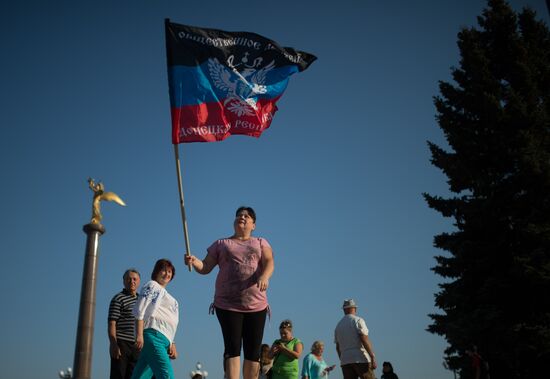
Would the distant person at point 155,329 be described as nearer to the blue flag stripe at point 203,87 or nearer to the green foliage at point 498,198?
the blue flag stripe at point 203,87

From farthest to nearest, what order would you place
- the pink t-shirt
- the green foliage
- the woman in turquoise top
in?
the green foliage, the woman in turquoise top, the pink t-shirt

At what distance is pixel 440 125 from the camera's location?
2038cm

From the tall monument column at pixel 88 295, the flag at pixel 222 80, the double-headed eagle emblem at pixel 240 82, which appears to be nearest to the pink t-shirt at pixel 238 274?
the flag at pixel 222 80

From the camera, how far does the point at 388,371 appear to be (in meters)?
12.5

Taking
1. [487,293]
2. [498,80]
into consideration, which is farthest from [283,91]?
[498,80]

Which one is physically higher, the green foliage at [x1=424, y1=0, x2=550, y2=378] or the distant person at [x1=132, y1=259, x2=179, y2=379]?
the green foliage at [x1=424, y1=0, x2=550, y2=378]

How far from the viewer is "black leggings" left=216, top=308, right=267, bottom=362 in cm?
469

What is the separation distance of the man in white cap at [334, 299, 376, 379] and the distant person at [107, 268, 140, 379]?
3343 mm

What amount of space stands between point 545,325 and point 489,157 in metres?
6.44

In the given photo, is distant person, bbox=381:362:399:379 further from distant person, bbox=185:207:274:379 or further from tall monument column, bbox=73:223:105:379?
tall monument column, bbox=73:223:105:379

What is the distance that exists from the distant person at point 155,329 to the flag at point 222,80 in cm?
225

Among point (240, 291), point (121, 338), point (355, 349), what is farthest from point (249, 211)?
point (355, 349)

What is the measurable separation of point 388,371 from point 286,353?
5395mm

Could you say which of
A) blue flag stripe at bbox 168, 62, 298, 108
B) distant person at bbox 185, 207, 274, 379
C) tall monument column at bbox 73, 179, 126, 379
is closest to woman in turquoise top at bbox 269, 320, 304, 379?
distant person at bbox 185, 207, 274, 379
